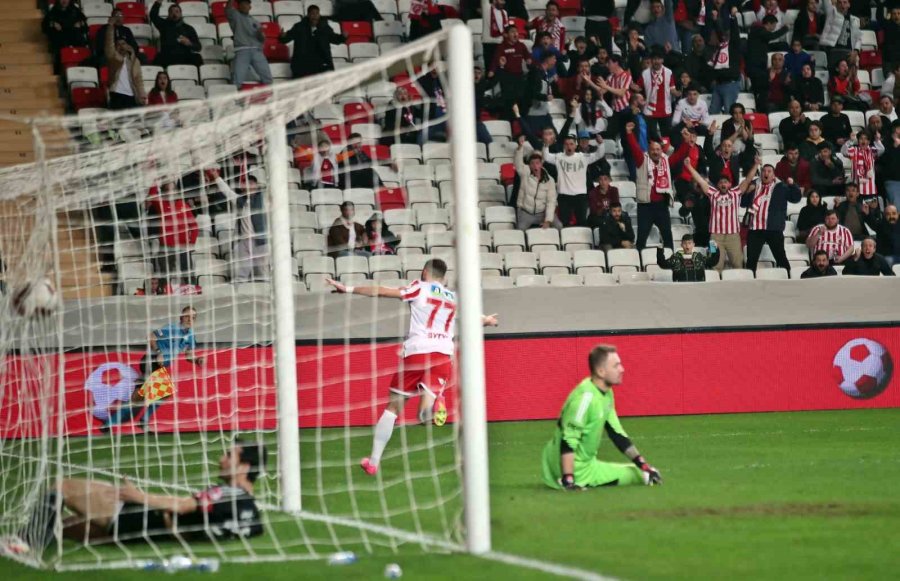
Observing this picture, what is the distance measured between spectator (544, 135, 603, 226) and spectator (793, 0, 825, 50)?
6106mm

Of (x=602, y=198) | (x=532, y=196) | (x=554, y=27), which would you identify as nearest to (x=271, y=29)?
(x=554, y=27)

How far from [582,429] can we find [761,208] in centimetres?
910

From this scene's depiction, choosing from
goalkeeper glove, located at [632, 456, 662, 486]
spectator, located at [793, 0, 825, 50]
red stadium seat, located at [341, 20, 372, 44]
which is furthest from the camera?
spectator, located at [793, 0, 825, 50]

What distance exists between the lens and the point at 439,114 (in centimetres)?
1952

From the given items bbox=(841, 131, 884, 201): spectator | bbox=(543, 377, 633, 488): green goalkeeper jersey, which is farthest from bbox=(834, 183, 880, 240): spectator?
bbox=(543, 377, 633, 488): green goalkeeper jersey

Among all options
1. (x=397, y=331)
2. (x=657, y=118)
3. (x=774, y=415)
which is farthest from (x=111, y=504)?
(x=657, y=118)

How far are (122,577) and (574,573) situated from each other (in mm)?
2518

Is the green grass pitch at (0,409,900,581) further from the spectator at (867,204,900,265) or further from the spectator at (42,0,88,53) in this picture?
the spectator at (42,0,88,53)

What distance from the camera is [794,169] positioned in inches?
776

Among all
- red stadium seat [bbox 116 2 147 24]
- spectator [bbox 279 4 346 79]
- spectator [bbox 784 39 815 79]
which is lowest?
spectator [bbox 784 39 815 79]

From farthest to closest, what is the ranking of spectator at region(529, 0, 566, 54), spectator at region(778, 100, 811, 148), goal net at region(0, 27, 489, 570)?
spectator at region(529, 0, 566, 54) < spectator at region(778, 100, 811, 148) < goal net at region(0, 27, 489, 570)

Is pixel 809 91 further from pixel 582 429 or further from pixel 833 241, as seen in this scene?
pixel 582 429

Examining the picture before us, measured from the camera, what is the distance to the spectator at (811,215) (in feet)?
61.8

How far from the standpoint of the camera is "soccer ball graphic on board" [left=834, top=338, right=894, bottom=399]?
16438mm
